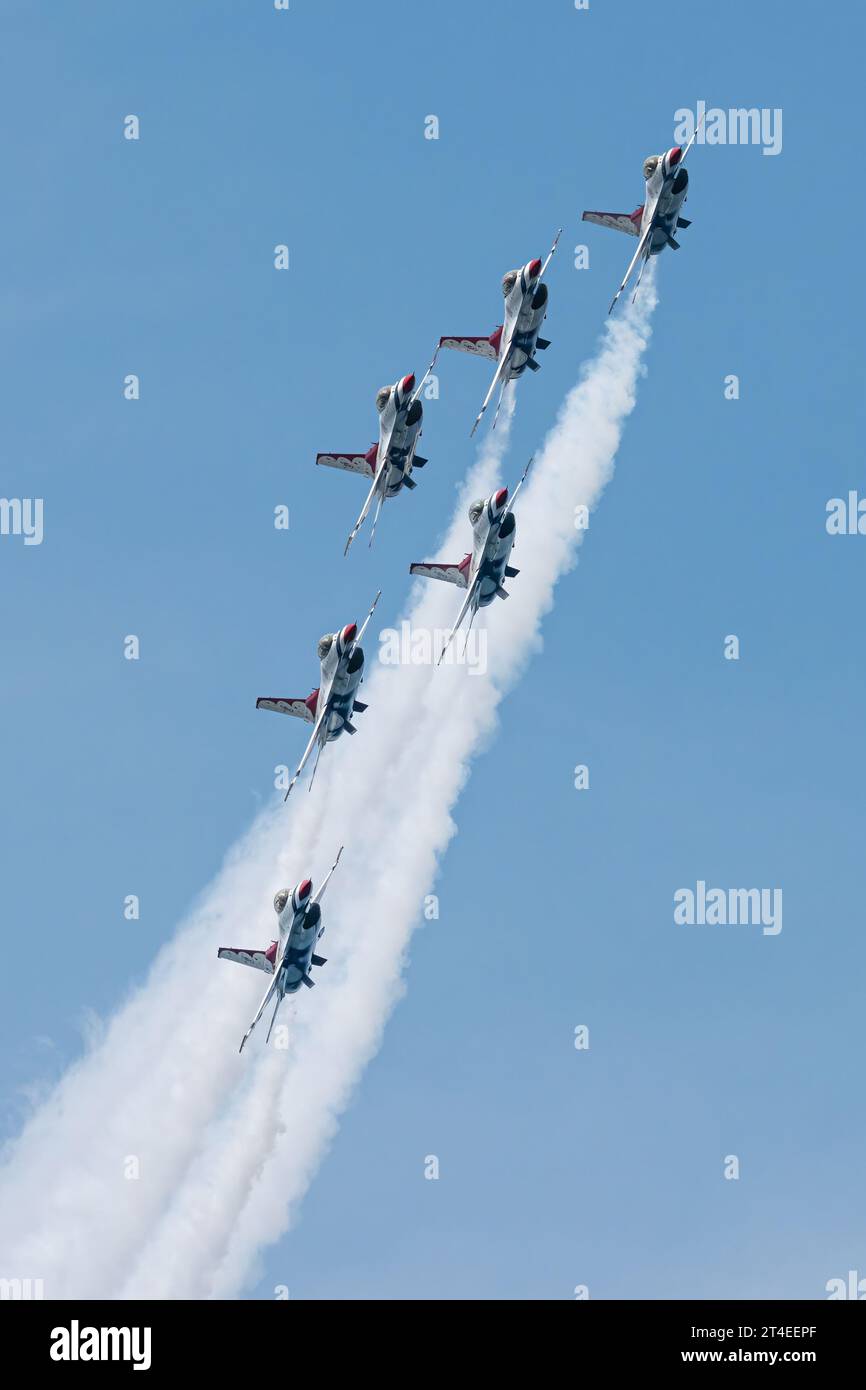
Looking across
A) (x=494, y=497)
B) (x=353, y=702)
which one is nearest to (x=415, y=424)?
(x=494, y=497)

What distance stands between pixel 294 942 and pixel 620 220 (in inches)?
2060

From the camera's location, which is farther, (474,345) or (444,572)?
(474,345)

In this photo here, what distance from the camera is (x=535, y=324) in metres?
150

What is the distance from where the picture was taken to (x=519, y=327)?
150m

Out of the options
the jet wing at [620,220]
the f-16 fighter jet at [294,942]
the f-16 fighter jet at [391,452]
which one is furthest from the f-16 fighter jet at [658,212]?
the f-16 fighter jet at [294,942]

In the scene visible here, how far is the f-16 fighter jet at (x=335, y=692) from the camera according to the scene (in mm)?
145625

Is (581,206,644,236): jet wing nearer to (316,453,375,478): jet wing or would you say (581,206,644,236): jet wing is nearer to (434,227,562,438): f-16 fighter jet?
(434,227,562,438): f-16 fighter jet

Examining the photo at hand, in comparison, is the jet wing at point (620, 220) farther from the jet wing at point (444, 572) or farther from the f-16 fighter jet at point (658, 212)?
the jet wing at point (444, 572)

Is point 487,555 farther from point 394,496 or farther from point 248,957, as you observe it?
point 248,957

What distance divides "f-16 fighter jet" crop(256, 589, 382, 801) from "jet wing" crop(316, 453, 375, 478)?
8362mm

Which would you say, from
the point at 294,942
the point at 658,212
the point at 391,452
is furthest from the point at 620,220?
the point at 294,942

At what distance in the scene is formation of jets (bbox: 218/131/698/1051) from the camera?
14538 cm

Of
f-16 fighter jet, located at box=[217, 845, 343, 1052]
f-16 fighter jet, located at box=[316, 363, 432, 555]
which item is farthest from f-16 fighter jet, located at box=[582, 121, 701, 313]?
f-16 fighter jet, located at box=[217, 845, 343, 1052]
